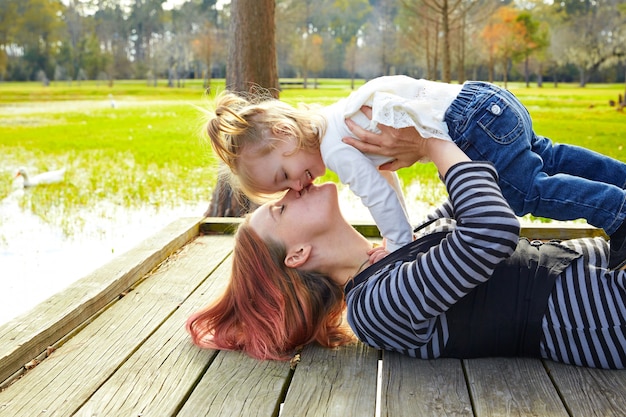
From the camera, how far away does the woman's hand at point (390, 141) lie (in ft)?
8.18

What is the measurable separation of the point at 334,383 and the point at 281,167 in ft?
2.71

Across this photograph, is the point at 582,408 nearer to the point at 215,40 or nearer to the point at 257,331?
the point at 257,331

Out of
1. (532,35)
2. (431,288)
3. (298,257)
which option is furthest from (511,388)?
(532,35)

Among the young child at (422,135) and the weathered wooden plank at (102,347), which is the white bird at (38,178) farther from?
the young child at (422,135)

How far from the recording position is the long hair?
7.72 feet

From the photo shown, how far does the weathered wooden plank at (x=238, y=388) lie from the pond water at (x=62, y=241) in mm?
1737

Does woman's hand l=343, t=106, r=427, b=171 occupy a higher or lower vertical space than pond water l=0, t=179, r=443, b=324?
higher

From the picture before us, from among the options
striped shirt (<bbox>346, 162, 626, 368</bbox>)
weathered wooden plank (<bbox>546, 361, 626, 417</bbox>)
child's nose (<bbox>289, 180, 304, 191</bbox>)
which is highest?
child's nose (<bbox>289, 180, 304, 191</bbox>)

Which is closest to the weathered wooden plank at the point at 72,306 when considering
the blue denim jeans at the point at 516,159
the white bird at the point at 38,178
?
the blue denim jeans at the point at 516,159

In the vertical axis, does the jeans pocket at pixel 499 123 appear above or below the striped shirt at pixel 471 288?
above

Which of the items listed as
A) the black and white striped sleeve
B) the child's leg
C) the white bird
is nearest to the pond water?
the white bird

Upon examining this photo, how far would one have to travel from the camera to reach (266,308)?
7.78 feet

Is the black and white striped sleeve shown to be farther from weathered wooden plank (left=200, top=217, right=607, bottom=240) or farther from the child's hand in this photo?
weathered wooden plank (left=200, top=217, right=607, bottom=240)

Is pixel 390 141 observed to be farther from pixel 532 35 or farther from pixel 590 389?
pixel 532 35
